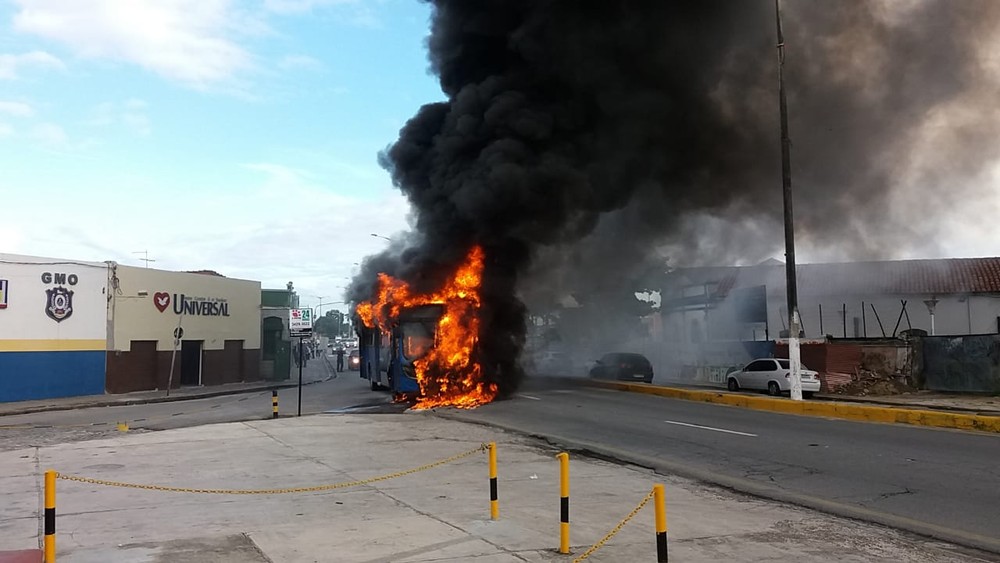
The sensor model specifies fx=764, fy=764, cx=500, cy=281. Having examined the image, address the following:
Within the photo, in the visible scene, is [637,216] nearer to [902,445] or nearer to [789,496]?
[902,445]

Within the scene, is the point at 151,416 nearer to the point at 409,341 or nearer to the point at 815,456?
the point at 409,341

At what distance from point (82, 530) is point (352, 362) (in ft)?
168

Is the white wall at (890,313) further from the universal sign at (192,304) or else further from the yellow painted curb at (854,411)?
the universal sign at (192,304)

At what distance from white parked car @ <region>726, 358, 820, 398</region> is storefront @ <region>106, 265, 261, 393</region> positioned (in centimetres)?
2108

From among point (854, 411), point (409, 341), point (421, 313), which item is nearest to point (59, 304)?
point (409, 341)

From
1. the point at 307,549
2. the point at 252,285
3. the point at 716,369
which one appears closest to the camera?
the point at 307,549

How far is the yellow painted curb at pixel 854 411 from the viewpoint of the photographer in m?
13.7

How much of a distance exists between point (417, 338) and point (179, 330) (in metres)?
13.8

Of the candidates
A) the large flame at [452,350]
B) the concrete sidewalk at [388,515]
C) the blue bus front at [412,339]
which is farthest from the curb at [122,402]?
the concrete sidewalk at [388,515]

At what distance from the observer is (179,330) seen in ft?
97.8

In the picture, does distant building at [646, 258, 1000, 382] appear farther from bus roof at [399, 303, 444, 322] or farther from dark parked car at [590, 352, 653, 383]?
bus roof at [399, 303, 444, 322]

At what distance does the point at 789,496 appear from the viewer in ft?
28.0

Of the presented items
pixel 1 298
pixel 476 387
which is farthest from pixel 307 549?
pixel 1 298

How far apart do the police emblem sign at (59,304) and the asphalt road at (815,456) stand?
16658 mm
